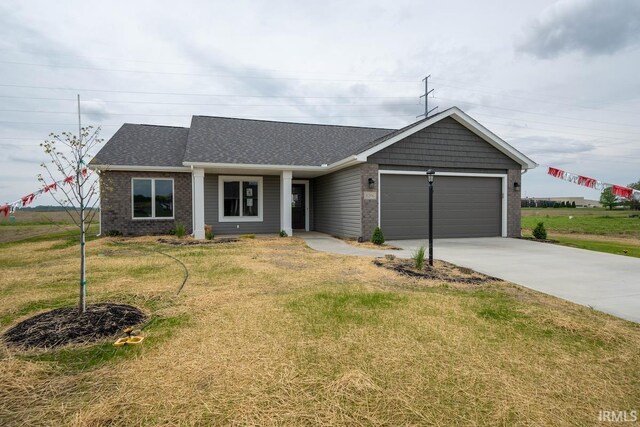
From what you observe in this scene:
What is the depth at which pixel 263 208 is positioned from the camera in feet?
49.4

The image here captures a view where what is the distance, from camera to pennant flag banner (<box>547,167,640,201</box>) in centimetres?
855

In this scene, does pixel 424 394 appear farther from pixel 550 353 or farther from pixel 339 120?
pixel 339 120

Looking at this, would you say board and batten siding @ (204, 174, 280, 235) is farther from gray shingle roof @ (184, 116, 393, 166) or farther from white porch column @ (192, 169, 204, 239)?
white porch column @ (192, 169, 204, 239)

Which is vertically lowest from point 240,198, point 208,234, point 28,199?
point 208,234

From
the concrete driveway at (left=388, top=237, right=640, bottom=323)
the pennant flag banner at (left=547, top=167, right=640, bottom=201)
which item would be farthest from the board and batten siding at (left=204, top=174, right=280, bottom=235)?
the pennant flag banner at (left=547, top=167, right=640, bottom=201)

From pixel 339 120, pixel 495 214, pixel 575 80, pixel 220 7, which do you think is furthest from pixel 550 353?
pixel 339 120

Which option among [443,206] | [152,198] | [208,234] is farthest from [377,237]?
[152,198]

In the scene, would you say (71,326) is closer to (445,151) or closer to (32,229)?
(445,151)

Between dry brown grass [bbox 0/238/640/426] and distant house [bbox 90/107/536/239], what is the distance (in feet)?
23.3

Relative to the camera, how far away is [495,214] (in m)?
13.3

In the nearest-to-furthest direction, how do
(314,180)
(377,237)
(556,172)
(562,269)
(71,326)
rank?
(71,326) < (562,269) < (377,237) < (556,172) < (314,180)

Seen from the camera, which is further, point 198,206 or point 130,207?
point 130,207

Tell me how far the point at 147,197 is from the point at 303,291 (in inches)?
456

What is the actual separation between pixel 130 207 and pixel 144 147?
2.98m
